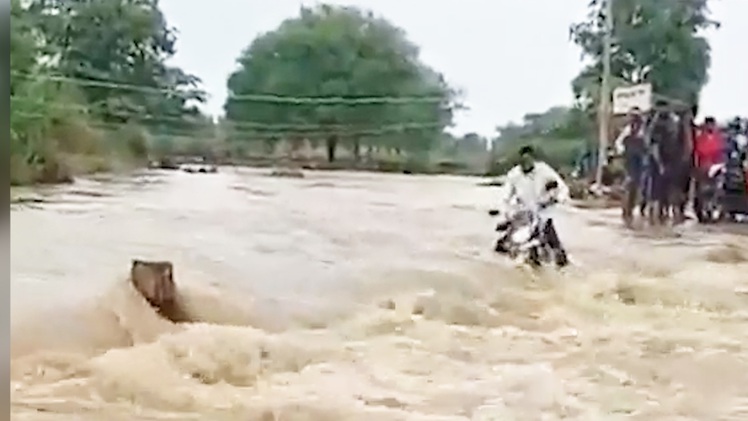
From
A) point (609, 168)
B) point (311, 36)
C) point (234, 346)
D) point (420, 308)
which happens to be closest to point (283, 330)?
point (234, 346)

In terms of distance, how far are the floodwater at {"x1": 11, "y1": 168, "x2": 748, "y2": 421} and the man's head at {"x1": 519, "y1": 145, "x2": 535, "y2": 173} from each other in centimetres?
7

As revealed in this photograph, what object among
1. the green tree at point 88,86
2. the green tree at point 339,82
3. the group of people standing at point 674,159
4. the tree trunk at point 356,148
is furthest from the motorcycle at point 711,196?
the green tree at point 88,86

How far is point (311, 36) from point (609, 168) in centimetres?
48

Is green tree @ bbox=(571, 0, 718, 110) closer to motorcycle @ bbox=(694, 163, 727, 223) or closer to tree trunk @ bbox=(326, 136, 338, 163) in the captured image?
motorcycle @ bbox=(694, 163, 727, 223)

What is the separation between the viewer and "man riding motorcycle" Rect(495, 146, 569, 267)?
1.58 meters

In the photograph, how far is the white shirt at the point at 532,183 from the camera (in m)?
1.59

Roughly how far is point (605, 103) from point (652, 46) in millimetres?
111

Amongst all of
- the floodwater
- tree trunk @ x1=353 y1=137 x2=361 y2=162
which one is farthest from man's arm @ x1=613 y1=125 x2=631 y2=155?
tree trunk @ x1=353 y1=137 x2=361 y2=162

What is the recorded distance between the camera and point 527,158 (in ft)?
5.20

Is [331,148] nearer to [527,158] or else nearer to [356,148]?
[356,148]

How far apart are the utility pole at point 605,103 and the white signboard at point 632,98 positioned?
19 mm

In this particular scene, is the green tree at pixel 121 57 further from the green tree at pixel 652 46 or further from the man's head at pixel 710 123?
the man's head at pixel 710 123

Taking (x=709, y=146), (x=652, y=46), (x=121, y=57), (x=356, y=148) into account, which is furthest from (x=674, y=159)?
(x=121, y=57)

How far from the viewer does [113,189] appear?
1.45 metres
